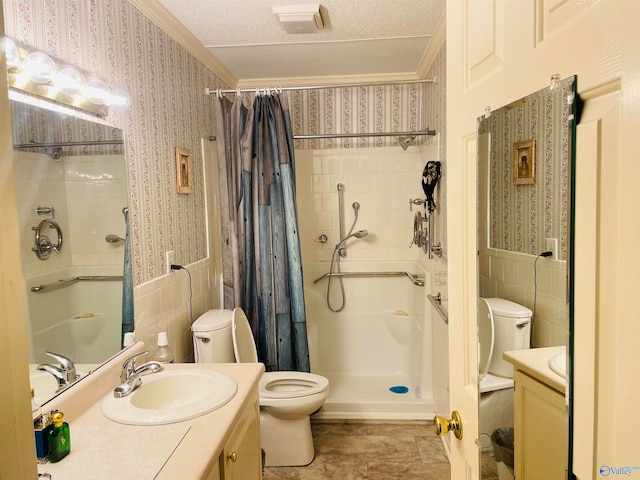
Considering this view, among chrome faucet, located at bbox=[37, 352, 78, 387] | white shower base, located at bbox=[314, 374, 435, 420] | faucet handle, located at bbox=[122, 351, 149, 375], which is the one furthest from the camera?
white shower base, located at bbox=[314, 374, 435, 420]

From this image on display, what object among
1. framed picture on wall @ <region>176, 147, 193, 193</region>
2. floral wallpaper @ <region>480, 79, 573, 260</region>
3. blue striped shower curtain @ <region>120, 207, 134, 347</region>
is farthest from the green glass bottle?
framed picture on wall @ <region>176, 147, 193, 193</region>

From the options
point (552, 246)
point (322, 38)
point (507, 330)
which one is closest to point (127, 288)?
point (507, 330)

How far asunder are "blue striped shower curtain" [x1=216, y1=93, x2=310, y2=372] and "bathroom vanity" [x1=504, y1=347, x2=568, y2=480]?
2.06 meters

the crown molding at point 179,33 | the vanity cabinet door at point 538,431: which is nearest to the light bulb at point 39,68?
the crown molding at point 179,33

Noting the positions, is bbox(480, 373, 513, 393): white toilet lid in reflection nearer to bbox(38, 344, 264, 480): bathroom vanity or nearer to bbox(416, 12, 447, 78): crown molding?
bbox(38, 344, 264, 480): bathroom vanity

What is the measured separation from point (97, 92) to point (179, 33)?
38.0 inches

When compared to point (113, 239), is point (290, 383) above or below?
below

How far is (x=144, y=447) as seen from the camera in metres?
1.20

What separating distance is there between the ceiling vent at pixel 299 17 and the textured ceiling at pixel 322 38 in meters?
0.04

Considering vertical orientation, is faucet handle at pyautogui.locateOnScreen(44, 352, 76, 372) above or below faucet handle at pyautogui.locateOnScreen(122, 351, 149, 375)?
above

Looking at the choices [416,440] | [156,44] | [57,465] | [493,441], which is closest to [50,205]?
[57,465]

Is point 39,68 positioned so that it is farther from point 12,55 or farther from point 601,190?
point 601,190

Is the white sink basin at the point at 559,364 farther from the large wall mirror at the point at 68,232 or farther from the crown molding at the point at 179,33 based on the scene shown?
the crown molding at the point at 179,33

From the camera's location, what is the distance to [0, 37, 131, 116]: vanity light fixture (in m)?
1.28
